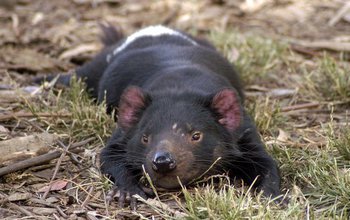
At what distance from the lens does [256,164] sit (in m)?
3.43

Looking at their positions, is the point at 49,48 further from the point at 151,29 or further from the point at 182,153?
the point at 182,153

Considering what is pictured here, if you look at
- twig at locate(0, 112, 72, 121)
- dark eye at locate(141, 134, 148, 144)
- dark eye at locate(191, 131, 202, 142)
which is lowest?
twig at locate(0, 112, 72, 121)

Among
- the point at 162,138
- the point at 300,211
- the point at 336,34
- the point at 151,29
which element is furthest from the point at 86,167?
the point at 336,34

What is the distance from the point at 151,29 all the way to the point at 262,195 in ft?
7.15

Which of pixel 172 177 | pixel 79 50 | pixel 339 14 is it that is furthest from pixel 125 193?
pixel 339 14

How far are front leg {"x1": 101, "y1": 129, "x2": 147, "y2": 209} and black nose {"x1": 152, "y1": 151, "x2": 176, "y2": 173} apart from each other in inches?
9.7

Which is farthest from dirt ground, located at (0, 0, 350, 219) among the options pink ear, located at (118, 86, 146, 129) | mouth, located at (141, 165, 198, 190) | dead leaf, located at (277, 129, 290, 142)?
dead leaf, located at (277, 129, 290, 142)

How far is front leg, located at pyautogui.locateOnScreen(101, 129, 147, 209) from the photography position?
3.26m

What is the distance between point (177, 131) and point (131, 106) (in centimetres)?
37

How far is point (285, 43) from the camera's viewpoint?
18.6ft

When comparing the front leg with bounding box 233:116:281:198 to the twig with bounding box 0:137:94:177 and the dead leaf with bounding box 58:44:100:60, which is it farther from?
the dead leaf with bounding box 58:44:100:60

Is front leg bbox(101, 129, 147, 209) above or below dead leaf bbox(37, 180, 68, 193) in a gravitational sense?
above

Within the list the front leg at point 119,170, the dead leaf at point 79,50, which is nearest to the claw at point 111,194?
the front leg at point 119,170

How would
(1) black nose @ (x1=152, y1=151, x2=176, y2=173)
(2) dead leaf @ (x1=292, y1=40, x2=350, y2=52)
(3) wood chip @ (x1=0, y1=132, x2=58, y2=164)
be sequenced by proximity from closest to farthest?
(1) black nose @ (x1=152, y1=151, x2=176, y2=173) < (3) wood chip @ (x1=0, y1=132, x2=58, y2=164) < (2) dead leaf @ (x1=292, y1=40, x2=350, y2=52)
